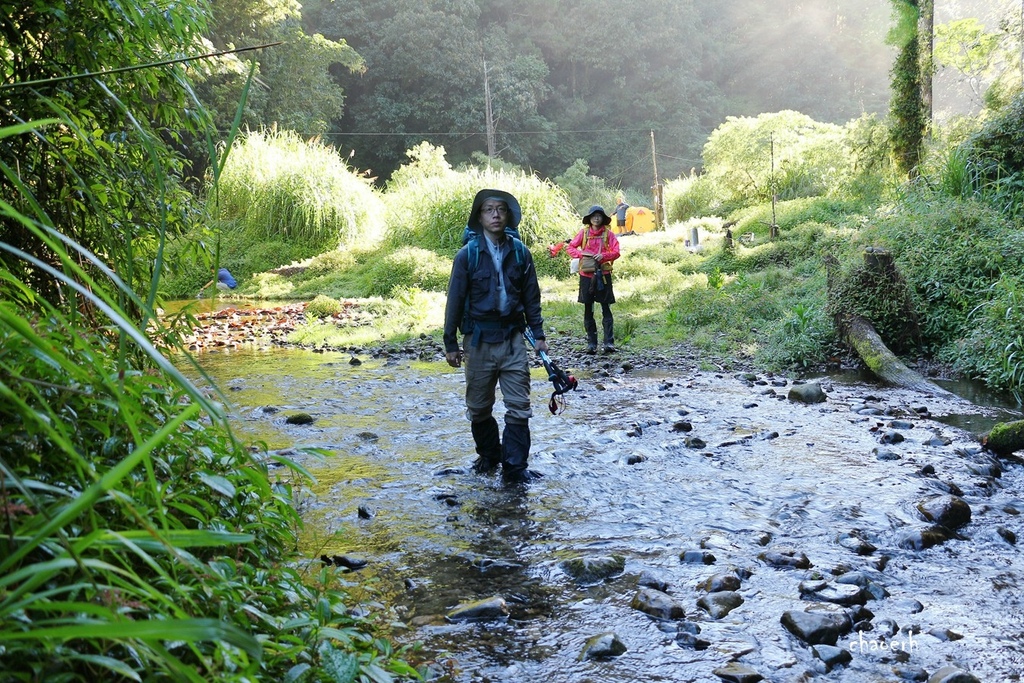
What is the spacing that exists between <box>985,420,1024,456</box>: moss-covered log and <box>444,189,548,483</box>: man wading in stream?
325cm

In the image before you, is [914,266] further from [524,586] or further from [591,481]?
[524,586]

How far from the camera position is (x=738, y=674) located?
9.31 ft

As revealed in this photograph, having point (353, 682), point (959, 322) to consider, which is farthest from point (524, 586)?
point (959, 322)

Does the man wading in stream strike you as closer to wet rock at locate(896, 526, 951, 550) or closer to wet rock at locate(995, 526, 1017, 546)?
wet rock at locate(896, 526, 951, 550)

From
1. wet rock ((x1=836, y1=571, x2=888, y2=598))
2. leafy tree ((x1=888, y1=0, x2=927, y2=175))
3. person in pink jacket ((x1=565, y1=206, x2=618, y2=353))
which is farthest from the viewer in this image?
leafy tree ((x1=888, y1=0, x2=927, y2=175))

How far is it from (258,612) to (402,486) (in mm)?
2958

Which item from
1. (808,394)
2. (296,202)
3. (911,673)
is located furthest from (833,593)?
(296,202)

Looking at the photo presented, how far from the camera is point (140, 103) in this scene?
3.74 meters

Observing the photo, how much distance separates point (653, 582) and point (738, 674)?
83cm

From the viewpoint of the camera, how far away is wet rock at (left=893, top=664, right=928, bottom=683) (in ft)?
9.23

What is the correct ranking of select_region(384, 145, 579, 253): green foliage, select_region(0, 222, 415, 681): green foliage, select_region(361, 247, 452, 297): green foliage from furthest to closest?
1. select_region(384, 145, 579, 253): green foliage
2. select_region(361, 247, 452, 297): green foliage
3. select_region(0, 222, 415, 681): green foliage

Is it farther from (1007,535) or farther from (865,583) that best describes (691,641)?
(1007,535)

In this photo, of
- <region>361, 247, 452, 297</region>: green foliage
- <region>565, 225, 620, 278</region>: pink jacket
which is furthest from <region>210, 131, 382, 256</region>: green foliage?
<region>565, 225, 620, 278</region>: pink jacket

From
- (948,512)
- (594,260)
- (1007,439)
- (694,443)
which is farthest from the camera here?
(594,260)
